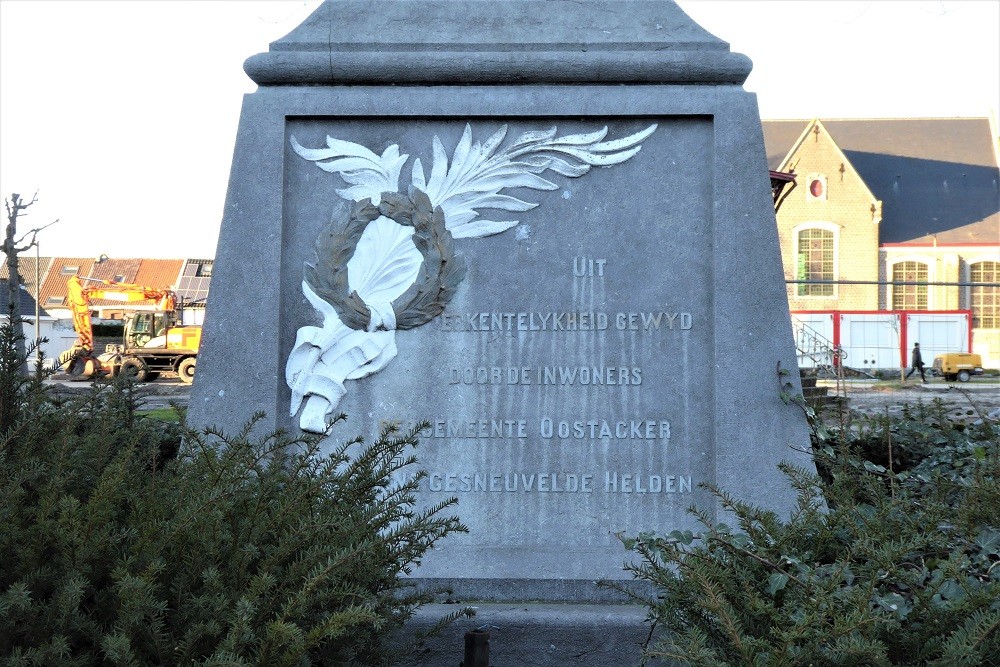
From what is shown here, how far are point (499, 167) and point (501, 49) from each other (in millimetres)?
554

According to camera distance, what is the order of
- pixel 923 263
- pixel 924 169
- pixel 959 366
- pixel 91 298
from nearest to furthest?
pixel 91 298, pixel 959 366, pixel 923 263, pixel 924 169

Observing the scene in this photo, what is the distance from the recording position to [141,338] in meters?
33.0

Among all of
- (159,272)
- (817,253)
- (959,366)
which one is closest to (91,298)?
(959,366)

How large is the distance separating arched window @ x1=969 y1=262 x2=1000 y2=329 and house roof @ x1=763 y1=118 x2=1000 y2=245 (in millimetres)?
1398

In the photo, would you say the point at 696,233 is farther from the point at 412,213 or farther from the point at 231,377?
the point at 231,377

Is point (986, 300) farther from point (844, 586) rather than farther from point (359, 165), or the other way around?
point (844, 586)

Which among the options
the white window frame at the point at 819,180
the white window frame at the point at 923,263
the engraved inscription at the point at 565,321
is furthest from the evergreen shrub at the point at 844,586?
the white window frame at the point at 819,180

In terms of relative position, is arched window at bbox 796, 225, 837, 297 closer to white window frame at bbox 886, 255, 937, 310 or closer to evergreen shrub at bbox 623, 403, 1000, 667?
white window frame at bbox 886, 255, 937, 310

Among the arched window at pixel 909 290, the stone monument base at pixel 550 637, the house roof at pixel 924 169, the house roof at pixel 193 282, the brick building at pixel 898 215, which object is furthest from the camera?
the house roof at pixel 193 282

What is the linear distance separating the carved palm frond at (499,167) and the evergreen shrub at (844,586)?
6.79 ft

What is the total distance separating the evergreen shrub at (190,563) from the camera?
7.29 feet

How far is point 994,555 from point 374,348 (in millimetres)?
2759

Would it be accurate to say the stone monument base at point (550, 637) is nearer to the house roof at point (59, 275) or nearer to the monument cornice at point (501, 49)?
the monument cornice at point (501, 49)

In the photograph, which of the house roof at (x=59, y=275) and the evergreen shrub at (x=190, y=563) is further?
the house roof at (x=59, y=275)
